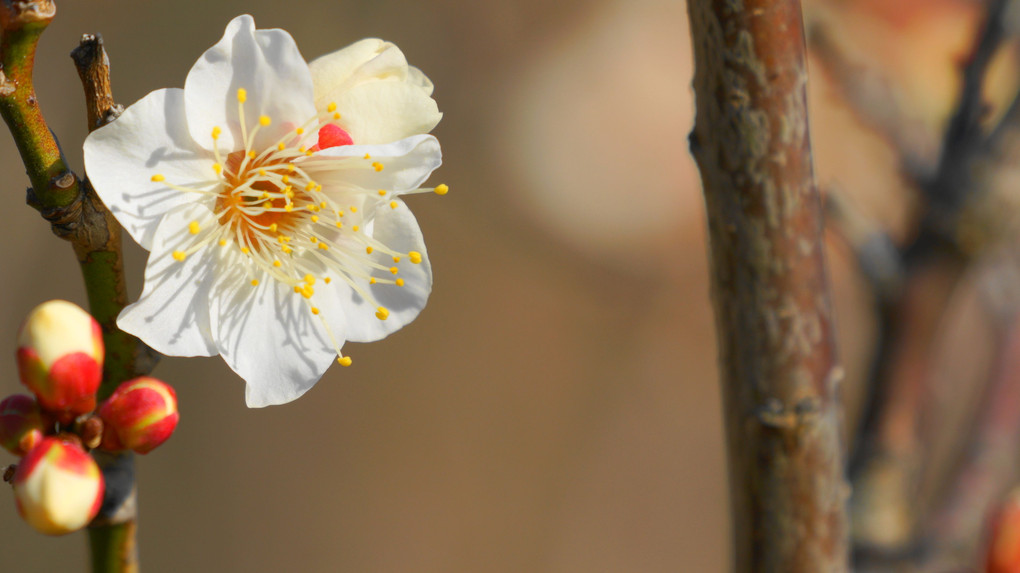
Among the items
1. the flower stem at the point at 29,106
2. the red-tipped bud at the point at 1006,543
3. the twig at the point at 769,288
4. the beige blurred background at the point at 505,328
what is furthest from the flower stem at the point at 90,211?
the beige blurred background at the point at 505,328

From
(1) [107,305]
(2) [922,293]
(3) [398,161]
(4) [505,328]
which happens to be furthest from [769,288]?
(4) [505,328]

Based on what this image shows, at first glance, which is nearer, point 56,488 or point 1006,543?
point 56,488

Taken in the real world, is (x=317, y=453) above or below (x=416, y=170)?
below

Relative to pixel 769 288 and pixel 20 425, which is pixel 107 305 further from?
pixel 769 288

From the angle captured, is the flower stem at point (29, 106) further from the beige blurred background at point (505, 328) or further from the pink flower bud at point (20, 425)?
the beige blurred background at point (505, 328)

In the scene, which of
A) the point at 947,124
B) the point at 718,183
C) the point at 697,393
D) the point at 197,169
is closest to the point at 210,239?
the point at 197,169

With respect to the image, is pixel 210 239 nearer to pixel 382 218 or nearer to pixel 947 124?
pixel 382 218

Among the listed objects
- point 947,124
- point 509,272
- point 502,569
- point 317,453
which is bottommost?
point 502,569

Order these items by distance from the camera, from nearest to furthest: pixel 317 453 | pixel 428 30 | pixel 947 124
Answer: pixel 947 124 < pixel 317 453 < pixel 428 30

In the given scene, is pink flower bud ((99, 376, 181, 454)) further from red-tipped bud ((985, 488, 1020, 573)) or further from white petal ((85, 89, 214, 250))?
red-tipped bud ((985, 488, 1020, 573))
